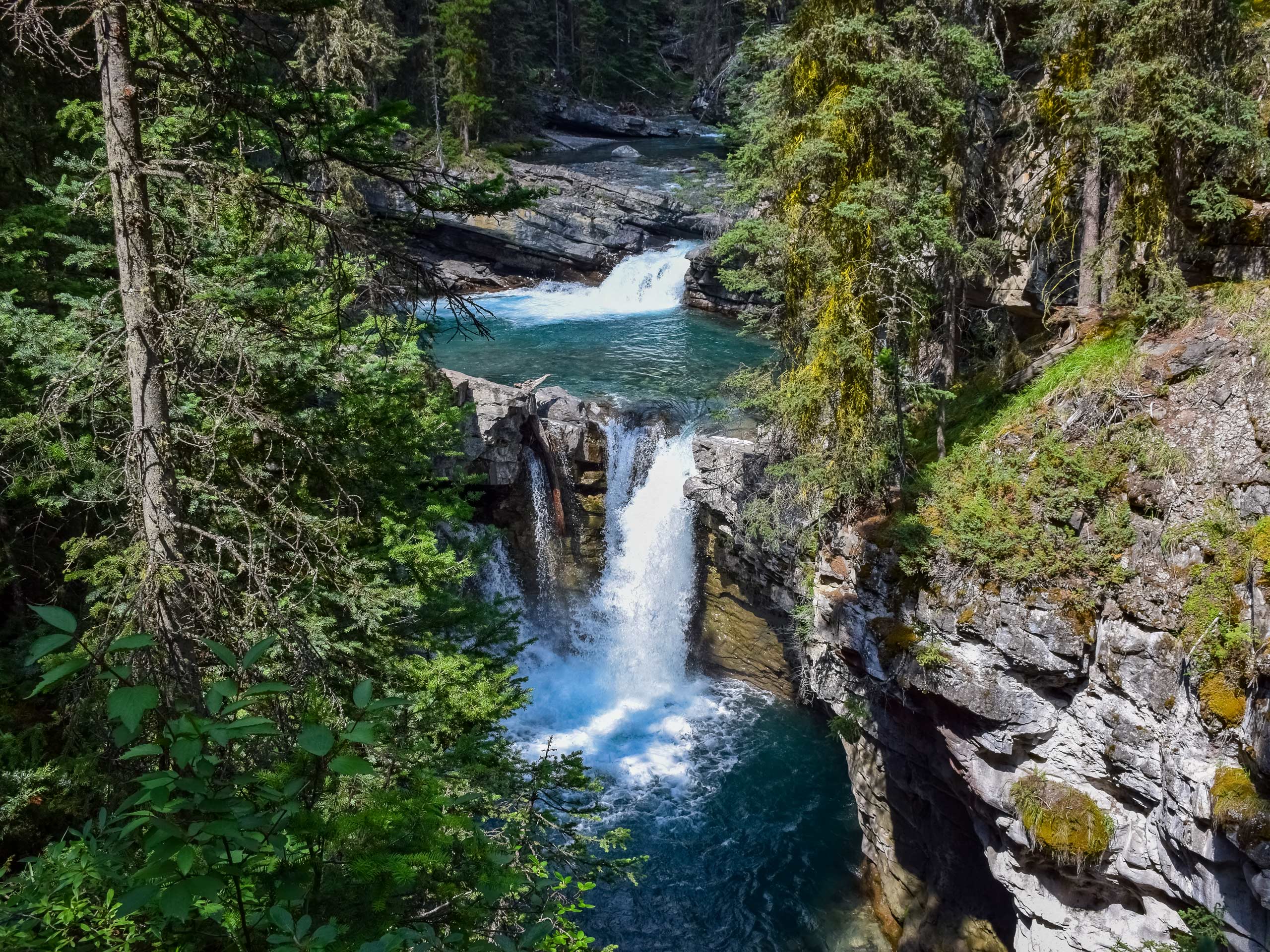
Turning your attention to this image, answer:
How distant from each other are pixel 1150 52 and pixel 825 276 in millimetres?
4477

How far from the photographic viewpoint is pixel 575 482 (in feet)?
58.6

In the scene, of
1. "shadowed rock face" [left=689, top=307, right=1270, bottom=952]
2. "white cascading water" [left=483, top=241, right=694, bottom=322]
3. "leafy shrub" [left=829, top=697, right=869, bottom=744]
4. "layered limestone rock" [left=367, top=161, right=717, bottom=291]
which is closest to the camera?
"shadowed rock face" [left=689, top=307, right=1270, bottom=952]

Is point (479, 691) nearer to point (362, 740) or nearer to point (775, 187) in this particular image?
point (362, 740)

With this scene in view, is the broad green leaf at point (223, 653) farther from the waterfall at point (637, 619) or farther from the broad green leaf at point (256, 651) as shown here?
the waterfall at point (637, 619)

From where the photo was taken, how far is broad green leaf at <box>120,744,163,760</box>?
1.85 metres

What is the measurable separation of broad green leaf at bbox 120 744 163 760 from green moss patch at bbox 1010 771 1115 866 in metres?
9.28

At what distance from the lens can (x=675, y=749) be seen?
51.0 feet

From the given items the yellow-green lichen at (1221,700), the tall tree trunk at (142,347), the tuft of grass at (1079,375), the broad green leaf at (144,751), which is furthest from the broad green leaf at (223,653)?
the tuft of grass at (1079,375)

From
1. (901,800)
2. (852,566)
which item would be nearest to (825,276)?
(852,566)

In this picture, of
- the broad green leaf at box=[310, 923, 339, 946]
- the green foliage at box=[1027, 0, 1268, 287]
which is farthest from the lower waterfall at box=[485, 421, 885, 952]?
the broad green leaf at box=[310, 923, 339, 946]

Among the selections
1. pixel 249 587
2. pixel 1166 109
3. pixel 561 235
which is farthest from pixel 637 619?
pixel 561 235

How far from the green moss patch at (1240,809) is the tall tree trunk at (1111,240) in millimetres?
6068

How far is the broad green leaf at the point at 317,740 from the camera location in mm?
1965

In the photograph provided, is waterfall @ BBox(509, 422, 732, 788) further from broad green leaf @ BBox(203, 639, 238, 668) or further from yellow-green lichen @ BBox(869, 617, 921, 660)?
broad green leaf @ BBox(203, 639, 238, 668)
